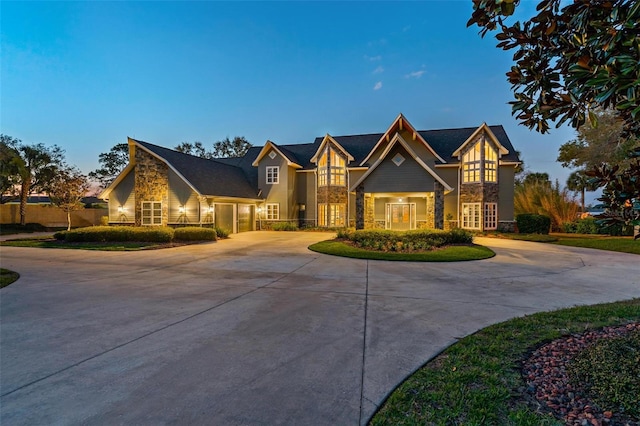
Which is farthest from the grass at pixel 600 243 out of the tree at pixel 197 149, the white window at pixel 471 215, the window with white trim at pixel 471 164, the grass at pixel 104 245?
the tree at pixel 197 149

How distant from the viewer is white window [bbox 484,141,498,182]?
2066 centimetres

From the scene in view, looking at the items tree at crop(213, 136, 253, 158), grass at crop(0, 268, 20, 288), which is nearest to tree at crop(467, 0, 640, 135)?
grass at crop(0, 268, 20, 288)

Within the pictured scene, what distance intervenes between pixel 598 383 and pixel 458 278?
532 cm

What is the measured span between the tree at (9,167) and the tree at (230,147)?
20.9 metres

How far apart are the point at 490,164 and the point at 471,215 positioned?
3.87 meters

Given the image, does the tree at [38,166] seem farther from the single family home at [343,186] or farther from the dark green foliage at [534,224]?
the dark green foliage at [534,224]

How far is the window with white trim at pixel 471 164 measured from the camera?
20734 millimetres

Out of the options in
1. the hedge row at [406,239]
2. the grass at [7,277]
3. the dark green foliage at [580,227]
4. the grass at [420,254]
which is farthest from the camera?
the dark green foliage at [580,227]

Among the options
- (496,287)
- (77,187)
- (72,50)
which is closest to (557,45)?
(496,287)

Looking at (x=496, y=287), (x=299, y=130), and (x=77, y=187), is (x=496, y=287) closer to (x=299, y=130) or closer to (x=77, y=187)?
(x=77, y=187)

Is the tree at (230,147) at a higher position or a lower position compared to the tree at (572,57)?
higher

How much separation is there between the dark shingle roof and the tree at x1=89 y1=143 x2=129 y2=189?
83.0 ft

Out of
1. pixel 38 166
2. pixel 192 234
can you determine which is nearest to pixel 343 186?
pixel 192 234

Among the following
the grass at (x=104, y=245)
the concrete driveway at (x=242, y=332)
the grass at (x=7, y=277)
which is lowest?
the concrete driveway at (x=242, y=332)
